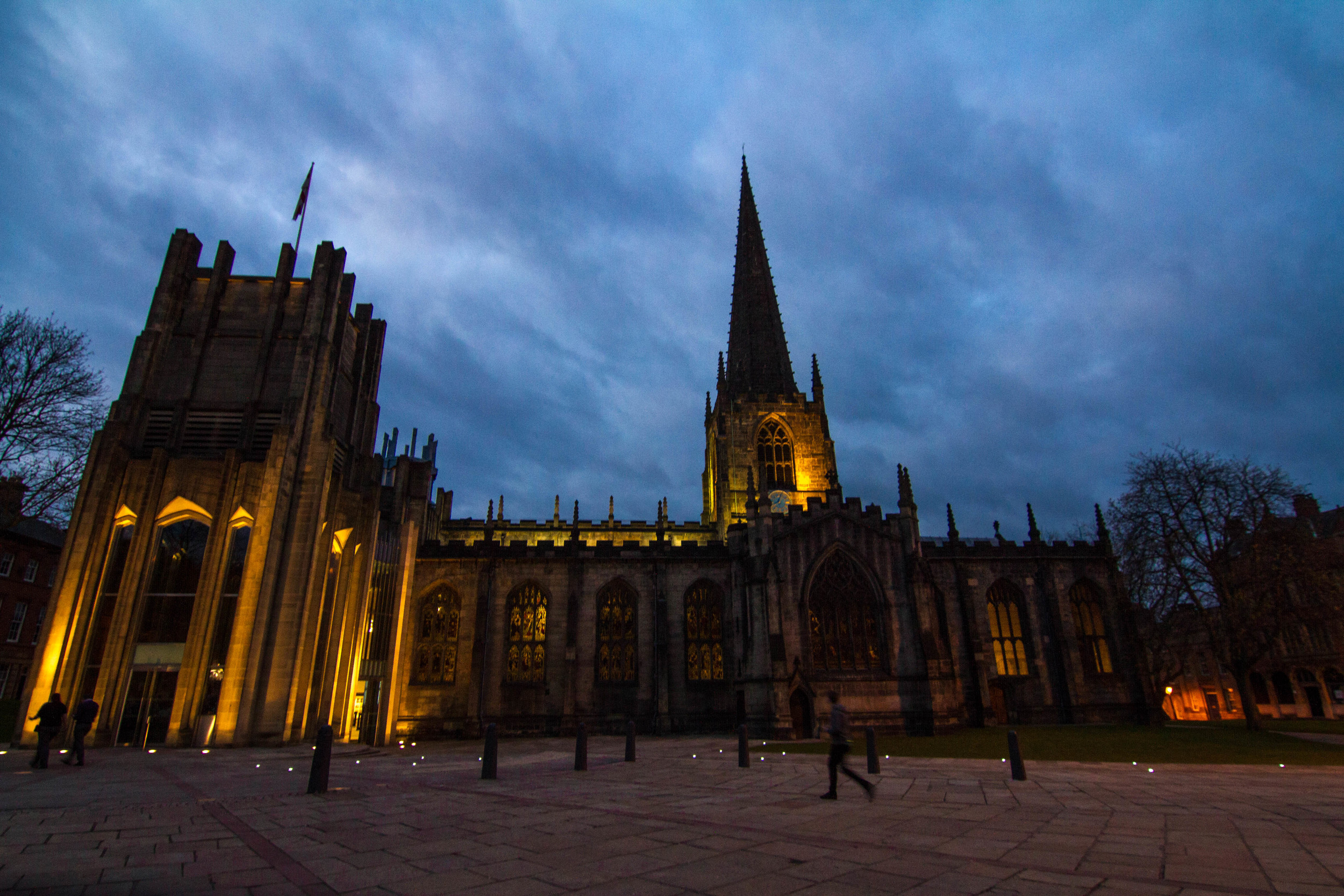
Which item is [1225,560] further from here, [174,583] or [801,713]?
[174,583]

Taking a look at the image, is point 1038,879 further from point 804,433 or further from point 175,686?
point 804,433

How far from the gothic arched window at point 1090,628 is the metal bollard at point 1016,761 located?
2542 cm

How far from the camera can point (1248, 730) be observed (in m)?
25.8

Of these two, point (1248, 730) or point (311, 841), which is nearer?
point (311, 841)

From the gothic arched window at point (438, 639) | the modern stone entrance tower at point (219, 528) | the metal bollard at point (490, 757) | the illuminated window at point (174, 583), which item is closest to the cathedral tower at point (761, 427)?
the gothic arched window at point (438, 639)

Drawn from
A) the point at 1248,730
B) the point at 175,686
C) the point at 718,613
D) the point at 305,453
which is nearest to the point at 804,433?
the point at 718,613

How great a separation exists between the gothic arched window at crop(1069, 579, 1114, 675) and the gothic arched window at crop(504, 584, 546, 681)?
2812 cm

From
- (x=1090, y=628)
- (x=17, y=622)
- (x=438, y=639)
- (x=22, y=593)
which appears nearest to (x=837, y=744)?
(x=438, y=639)

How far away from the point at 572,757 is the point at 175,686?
45.5 feet

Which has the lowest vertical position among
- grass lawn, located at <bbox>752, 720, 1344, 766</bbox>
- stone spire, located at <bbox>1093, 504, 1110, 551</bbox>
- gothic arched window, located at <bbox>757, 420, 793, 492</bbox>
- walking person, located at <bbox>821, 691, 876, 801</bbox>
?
grass lawn, located at <bbox>752, 720, 1344, 766</bbox>

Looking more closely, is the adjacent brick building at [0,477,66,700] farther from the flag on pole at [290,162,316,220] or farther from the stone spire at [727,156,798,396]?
the stone spire at [727,156,798,396]

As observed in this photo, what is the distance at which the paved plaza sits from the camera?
5.45 m

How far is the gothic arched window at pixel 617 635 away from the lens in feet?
103

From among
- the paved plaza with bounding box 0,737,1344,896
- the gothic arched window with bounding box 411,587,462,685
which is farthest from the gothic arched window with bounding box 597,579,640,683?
the paved plaza with bounding box 0,737,1344,896
